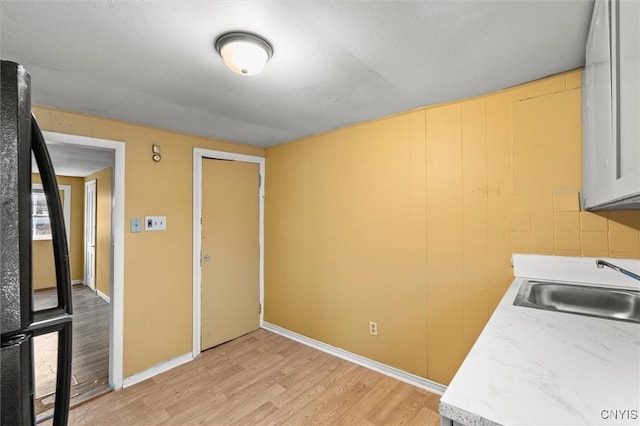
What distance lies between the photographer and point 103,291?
4926 mm

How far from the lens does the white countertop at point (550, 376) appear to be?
2.28 ft

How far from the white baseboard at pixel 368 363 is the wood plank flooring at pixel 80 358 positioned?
1.67 m

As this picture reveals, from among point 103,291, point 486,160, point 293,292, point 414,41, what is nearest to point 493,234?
point 486,160

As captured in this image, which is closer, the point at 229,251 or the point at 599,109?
the point at 599,109

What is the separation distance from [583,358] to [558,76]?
1.66 m

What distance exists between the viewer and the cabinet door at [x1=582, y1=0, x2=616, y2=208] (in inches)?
39.2

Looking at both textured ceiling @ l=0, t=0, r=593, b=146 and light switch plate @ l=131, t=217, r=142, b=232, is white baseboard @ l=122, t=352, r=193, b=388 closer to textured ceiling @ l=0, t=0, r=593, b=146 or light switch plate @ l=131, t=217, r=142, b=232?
light switch plate @ l=131, t=217, r=142, b=232

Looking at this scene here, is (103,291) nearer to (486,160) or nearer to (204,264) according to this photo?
(204,264)

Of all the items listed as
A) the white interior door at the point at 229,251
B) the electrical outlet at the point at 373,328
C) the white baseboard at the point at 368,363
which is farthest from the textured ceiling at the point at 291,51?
the white baseboard at the point at 368,363

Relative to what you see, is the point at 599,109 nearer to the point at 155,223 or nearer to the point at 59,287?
the point at 59,287

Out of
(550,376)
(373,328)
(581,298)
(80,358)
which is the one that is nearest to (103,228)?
(80,358)

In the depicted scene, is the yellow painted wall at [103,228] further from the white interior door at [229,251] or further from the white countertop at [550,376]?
the white countertop at [550,376]

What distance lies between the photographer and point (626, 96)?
0.81 metres

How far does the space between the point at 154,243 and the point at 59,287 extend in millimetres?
2287
